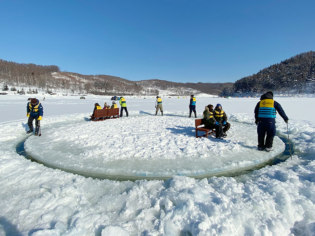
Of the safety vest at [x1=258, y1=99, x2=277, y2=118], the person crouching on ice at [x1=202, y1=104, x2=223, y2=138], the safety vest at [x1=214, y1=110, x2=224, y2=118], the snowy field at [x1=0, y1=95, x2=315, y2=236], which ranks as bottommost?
the snowy field at [x1=0, y1=95, x2=315, y2=236]

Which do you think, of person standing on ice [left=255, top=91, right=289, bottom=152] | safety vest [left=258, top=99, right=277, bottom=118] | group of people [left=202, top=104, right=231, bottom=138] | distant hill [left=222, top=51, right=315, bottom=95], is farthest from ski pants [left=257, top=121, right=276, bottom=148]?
distant hill [left=222, top=51, right=315, bottom=95]

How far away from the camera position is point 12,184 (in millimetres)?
3336

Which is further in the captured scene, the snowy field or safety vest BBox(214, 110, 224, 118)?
safety vest BBox(214, 110, 224, 118)

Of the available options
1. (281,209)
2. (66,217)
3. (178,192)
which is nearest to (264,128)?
(281,209)

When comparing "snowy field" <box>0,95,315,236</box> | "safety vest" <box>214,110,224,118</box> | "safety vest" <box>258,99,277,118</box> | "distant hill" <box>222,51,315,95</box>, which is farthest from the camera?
"distant hill" <box>222,51,315,95</box>

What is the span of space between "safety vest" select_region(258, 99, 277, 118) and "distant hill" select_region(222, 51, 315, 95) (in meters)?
115

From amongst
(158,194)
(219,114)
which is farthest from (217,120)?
(158,194)

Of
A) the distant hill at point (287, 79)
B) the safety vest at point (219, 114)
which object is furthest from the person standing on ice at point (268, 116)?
the distant hill at point (287, 79)

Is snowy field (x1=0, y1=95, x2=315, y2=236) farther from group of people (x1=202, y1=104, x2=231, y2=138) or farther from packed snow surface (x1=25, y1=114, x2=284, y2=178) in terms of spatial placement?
group of people (x1=202, y1=104, x2=231, y2=138)

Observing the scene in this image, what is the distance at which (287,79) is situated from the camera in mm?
107875

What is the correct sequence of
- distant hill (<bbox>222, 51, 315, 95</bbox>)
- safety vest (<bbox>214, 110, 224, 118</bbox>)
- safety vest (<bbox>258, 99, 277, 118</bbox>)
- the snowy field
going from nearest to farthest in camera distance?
1. the snowy field
2. safety vest (<bbox>258, 99, 277, 118</bbox>)
3. safety vest (<bbox>214, 110, 224, 118</bbox>)
4. distant hill (<bbox>222, 51, 315, 95</bbox>)

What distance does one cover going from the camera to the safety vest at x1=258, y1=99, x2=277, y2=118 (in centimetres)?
476

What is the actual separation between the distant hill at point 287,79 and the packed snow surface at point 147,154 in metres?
116

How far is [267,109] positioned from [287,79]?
431 ft
